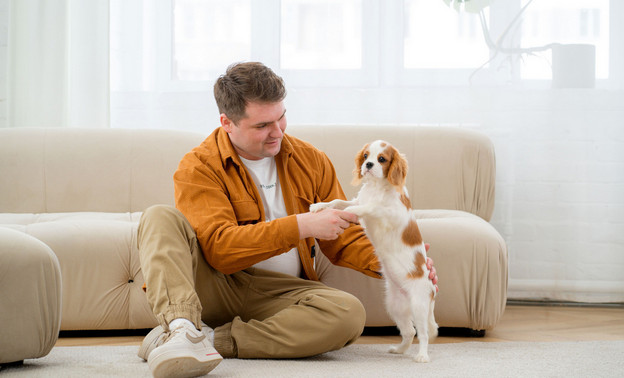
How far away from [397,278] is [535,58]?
1.68m

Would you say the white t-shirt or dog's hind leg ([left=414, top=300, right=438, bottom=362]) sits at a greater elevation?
the white t-shirt

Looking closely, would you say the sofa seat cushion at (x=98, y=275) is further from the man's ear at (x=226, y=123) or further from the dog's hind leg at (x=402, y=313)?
the dog's hind leg at (x=402, y=313)

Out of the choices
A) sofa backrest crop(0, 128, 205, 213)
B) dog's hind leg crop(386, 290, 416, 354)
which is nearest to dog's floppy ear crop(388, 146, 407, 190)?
dog's hind leg crop(386, 290, 416, 354)

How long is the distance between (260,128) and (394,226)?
466 millimetres

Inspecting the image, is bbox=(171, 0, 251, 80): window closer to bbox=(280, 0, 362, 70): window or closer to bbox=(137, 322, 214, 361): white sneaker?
bbox=(280, 0, 362, 70): window

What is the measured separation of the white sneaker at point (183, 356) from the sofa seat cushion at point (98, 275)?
0.78 meters

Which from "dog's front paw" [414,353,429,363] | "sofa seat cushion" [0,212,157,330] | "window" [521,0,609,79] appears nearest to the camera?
"dog's front paw" [414,353,429,363]

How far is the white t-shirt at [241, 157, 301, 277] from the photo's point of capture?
193 cm

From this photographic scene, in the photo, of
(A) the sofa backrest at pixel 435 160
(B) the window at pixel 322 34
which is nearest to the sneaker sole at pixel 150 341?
(A) the sofa backrest at pixel 435 160

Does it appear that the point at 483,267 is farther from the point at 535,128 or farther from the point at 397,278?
the point at 535,128

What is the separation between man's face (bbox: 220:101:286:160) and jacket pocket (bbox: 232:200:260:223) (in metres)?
0.16

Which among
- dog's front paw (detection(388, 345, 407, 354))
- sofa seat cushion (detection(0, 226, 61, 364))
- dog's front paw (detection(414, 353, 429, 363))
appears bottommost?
dog's front paw (detection(388, 345, 407, 354))

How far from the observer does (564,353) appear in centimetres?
193

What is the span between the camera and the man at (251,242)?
64.4 inches
